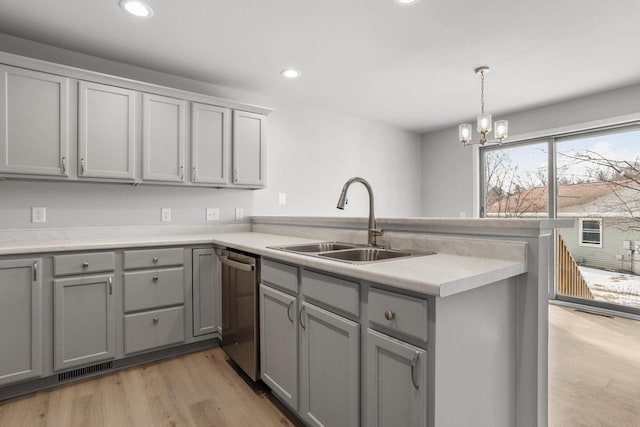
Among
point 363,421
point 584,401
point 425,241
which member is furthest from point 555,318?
point 363,421

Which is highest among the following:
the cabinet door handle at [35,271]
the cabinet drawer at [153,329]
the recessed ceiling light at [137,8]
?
the recessed ceiling light at [137,8]

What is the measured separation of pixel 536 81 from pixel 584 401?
2.92m

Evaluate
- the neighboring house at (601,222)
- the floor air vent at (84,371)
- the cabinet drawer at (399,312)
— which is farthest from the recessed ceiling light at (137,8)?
the neighboring house at (601,222)

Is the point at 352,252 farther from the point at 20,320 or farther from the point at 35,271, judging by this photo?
the point at 20,320

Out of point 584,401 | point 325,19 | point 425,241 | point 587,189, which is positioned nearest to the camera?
point 425,241

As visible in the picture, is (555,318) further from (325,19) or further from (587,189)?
(325,19)

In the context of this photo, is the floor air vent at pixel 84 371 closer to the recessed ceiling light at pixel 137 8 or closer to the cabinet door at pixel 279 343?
the cabinet door at pixel 279 343

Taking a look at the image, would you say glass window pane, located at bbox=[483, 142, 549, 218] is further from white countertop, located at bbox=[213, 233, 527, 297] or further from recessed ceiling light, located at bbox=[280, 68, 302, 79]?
white countertop, located at bbox=[213, 233, 527, 297]

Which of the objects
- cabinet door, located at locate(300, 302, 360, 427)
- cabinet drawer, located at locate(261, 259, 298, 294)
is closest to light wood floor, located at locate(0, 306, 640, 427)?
cabinet door, located at locate(300, 302, 360, 427)

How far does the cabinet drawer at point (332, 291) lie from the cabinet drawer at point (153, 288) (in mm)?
1313

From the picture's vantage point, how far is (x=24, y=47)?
99.7 inches

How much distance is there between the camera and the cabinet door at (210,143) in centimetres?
296

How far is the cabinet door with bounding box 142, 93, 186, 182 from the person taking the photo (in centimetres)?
271

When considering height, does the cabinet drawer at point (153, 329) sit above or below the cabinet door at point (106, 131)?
below
